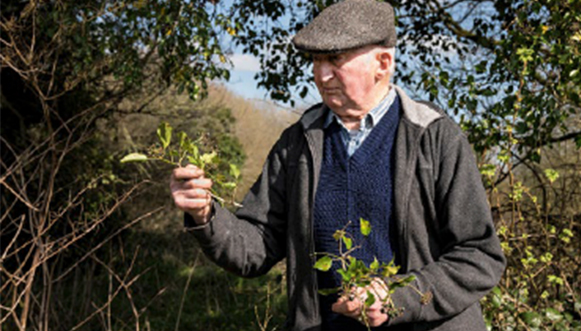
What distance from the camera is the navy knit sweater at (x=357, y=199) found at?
2.31m

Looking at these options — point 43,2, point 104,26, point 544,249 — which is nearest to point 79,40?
point 104,26

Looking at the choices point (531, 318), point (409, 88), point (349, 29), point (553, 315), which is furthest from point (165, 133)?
point (409, 88)

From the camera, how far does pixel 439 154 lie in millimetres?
2281

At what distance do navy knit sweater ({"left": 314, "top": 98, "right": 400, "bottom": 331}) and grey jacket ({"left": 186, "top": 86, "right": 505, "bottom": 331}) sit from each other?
0.04 meters

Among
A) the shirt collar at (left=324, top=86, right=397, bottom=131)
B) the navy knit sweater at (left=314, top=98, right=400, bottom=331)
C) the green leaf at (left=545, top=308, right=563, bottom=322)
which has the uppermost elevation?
the shirt collar at (left=324, top=86, right=397, bottom=131)

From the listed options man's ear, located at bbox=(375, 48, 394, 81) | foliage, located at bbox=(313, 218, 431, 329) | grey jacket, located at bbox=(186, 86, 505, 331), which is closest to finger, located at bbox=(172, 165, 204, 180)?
grey jacket, located at bbox=(186, 86, 505, 331)

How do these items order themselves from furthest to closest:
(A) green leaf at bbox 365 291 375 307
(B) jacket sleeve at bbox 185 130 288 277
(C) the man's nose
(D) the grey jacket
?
(B) jacket sleeve at bbox 185 130 288 277, (C) the man's nose, (D) the grey jacket, (A) green leaf at bbox 365 291 375 307

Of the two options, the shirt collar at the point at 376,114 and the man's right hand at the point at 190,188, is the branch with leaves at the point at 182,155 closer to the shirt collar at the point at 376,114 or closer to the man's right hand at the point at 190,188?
the man's right hand at the point at 190,188

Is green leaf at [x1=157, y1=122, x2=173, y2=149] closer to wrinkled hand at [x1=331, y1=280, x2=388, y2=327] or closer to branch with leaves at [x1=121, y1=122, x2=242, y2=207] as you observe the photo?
branch with leaves at [x1=121, y1=122, x2=242, y2=207]

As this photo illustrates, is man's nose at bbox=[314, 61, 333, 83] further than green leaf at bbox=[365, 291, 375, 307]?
Yes

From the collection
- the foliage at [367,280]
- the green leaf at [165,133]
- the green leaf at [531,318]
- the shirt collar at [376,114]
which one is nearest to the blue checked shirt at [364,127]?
the shirt collar at [376,114]

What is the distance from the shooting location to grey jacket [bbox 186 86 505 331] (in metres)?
2.22

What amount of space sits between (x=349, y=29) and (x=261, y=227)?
0.73 meters

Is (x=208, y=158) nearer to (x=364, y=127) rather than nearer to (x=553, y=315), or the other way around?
(x=364, y=127)
